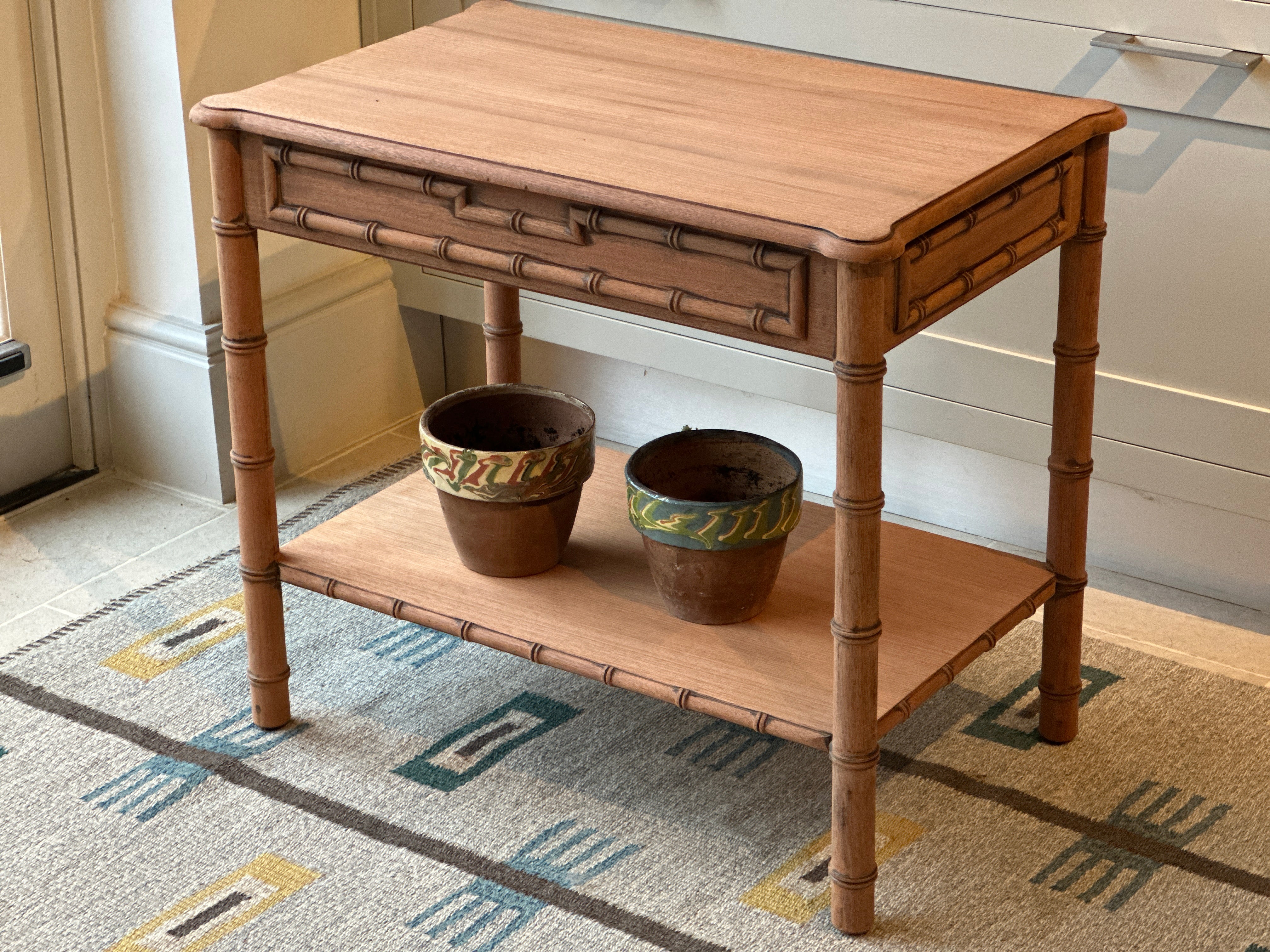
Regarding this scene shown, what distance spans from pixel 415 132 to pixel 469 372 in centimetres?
132

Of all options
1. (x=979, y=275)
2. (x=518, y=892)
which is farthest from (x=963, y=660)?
(x=518, y=892)

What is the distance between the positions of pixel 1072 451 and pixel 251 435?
914mm

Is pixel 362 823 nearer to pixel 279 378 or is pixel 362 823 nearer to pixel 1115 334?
pixel 279 378

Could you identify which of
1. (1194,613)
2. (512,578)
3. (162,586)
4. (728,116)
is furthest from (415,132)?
(1194,613)

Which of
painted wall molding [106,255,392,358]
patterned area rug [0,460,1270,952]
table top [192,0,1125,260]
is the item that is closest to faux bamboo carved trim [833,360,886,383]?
table top [192,0,1125,260]

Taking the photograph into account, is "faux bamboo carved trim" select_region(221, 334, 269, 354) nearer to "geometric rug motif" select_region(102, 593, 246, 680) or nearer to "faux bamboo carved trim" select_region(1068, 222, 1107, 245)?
"geometric rug motif" select_region(102, 593, 246, 680)

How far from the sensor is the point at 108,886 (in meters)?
1.77

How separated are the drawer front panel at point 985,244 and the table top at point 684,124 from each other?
0.09 ft

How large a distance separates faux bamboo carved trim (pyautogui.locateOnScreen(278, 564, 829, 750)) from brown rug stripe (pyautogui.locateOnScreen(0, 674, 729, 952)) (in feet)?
0.73

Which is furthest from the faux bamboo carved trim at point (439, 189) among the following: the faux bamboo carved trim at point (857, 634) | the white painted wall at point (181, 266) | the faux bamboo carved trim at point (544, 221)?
the white painted wall at point (181, 266)

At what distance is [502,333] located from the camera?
7.14ft

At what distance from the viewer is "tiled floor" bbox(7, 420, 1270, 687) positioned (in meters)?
2.25

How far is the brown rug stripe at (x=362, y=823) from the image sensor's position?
171 centimetres

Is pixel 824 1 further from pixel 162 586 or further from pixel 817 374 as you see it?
pixel 162 586
